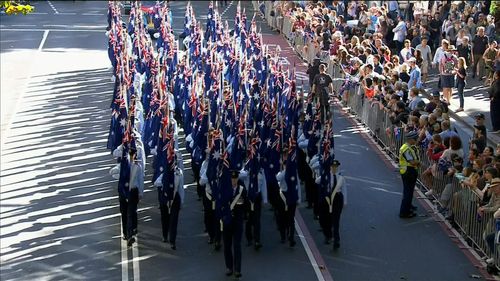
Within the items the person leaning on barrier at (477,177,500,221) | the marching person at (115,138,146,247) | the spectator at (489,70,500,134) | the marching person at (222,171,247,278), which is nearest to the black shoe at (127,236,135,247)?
the marching person at (115,138,146,247)

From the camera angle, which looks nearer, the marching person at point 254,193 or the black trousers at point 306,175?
the marching person at point 254,193

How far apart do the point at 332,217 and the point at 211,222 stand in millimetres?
2033

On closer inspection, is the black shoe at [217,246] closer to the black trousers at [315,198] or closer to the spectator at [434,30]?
the black trousers at [315,198]

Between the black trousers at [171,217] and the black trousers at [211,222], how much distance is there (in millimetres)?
470

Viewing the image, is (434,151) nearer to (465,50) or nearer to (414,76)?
(414,76)

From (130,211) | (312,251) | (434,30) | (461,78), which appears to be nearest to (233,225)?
(312,251)

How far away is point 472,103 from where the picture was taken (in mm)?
28375

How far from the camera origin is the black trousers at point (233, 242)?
17.3 m

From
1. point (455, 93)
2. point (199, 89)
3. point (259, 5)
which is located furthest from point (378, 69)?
point (259, 5)

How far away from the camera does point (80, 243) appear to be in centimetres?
1917

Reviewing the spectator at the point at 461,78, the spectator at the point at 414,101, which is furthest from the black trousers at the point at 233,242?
the spectator at the point at 461,78

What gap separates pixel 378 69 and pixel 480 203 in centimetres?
1013

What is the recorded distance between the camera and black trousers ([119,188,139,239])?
1869 centimetres

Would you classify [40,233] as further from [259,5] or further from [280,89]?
[259,5]
